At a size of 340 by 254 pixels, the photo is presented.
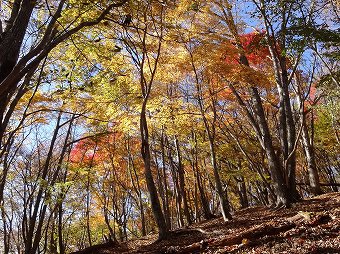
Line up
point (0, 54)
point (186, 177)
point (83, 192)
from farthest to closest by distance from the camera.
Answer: point (186, 177)
point (83, 192)
point (0, 54)

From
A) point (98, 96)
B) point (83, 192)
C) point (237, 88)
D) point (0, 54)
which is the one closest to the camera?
point (0, 54)

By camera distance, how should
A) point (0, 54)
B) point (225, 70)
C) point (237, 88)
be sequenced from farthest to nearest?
point (237, 88) → point (225, 70) → point (0, 54)

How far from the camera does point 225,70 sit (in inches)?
456

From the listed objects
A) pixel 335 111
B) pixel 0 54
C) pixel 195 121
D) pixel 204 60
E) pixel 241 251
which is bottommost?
pixel 241 251

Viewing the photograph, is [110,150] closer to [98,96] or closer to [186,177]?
[186,177]

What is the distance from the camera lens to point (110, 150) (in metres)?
19.9

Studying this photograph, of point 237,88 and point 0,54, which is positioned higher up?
point 237,88

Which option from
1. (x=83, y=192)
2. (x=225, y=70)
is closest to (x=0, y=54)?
(x=225, y=70)

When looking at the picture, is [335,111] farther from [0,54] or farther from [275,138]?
[0,54]

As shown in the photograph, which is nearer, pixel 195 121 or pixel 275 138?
pixel 195 121

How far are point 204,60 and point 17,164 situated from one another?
14.3 m

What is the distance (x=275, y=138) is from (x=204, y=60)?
10698 mm

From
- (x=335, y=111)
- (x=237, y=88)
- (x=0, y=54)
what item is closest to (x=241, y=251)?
(x=0, y=54)

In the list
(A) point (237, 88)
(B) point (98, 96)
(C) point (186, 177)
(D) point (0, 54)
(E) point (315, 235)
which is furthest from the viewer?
(C) point (186, 177)
